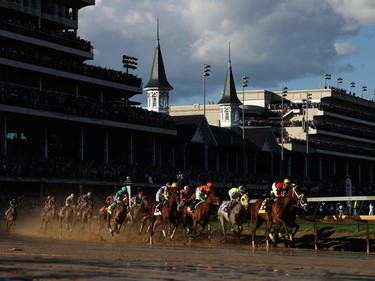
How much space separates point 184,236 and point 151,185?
1228 inches

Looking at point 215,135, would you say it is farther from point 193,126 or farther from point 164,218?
point 164,218

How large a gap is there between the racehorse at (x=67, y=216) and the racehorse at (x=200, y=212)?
10.9 m

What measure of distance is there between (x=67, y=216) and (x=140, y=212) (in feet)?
21.1

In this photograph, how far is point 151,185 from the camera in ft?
241

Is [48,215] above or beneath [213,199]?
beneath

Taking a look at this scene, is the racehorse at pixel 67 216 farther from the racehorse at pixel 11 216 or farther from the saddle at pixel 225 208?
the saddle at pixel 225 208

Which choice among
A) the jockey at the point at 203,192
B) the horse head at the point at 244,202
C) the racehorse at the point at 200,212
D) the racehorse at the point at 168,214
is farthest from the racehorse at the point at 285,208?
the racehorse at the point at 168,214

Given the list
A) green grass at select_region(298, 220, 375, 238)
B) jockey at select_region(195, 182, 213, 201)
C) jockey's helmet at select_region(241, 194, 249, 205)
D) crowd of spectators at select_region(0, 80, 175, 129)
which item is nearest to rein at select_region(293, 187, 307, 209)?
green grass at select_region(298, 220, 375, 238)

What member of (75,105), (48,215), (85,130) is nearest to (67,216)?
(48,215)

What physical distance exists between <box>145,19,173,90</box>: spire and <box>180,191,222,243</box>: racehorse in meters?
63.9

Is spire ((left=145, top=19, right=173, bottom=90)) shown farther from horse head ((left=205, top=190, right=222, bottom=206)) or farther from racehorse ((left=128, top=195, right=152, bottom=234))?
horse head ((left=205, top=190, right=222, bottom=206))

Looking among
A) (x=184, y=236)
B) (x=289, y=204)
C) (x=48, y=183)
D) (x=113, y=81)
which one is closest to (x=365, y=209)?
(x=184, y=236)

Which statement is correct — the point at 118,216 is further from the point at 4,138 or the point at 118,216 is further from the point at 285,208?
the point at 4,138

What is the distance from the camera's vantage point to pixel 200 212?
38250mm
